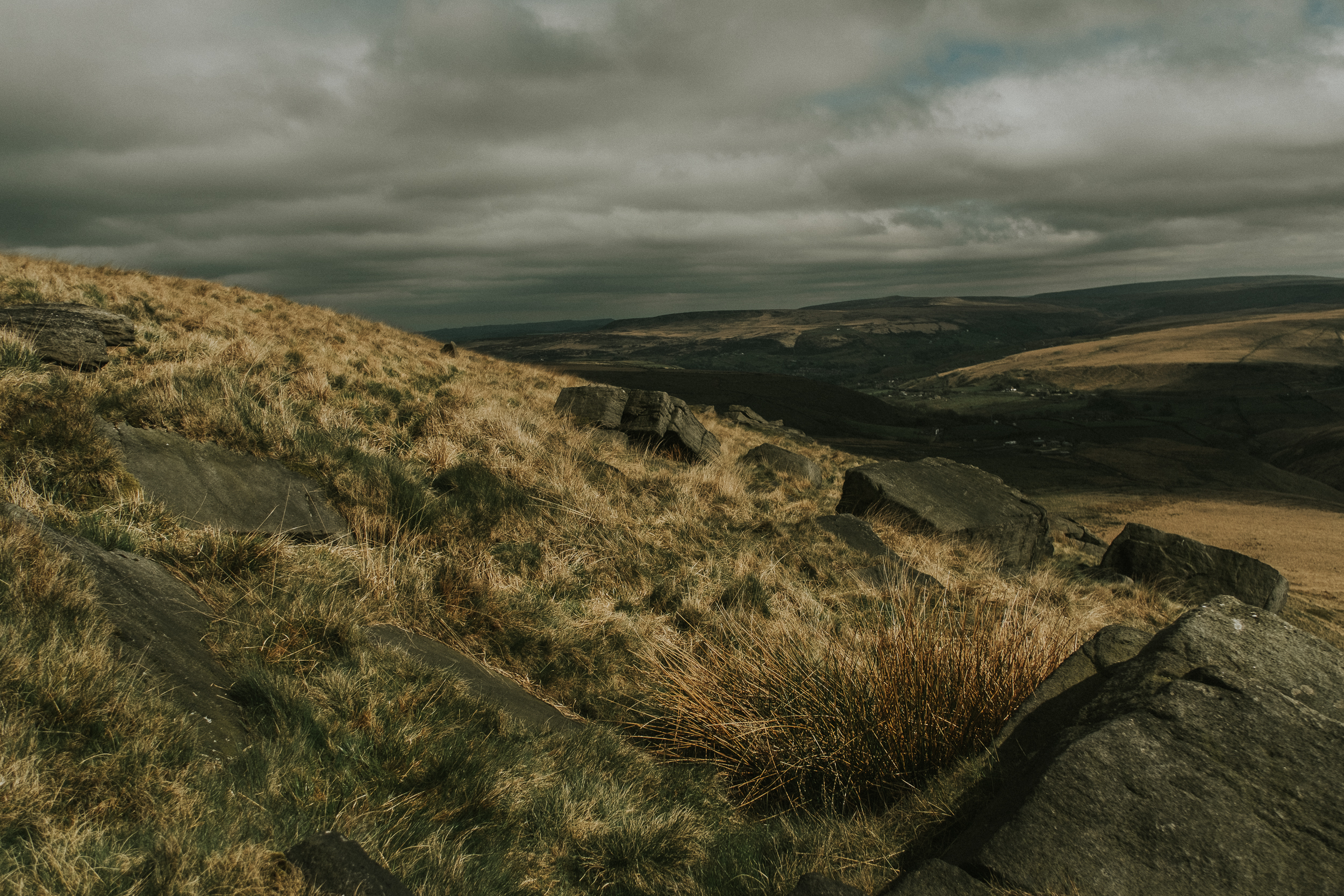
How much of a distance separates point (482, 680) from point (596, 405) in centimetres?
1156

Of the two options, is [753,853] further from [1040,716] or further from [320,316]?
[320,316]

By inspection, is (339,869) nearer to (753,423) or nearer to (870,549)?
(870,549)

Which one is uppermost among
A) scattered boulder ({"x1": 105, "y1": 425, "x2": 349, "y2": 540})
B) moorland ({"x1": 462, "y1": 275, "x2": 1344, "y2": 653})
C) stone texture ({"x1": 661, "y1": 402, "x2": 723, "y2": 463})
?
scattered boulder ({"x1": 105, "y1": 425, "x2": 349, "y2": 540})

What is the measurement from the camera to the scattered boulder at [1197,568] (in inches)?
575

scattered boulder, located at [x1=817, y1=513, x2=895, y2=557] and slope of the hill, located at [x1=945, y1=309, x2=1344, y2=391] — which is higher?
scattered boulder, located at [x1=817, y1=513, x2=895, y2=557]

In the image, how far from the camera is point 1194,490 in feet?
200

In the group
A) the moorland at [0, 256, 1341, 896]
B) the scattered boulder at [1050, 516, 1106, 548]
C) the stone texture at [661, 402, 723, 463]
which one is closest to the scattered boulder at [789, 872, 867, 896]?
the moorland at [0, 256, 1341, 896]

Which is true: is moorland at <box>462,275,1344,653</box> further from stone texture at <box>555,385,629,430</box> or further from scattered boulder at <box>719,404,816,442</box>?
stone texture at <box>555,385,629,430</box>

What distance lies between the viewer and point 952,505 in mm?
14141

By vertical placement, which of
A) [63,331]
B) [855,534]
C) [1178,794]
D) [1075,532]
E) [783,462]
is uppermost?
[63,331]

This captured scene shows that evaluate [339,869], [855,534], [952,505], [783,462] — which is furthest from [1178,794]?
[783,462]

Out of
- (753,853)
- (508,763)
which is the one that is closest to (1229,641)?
(753,853)

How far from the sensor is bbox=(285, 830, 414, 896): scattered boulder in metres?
2.18

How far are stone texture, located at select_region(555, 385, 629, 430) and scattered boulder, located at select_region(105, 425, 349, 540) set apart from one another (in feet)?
30.1
